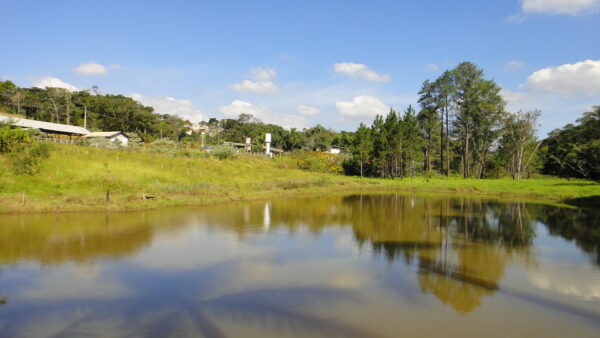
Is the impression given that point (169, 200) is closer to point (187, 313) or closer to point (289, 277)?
point (289, 277)

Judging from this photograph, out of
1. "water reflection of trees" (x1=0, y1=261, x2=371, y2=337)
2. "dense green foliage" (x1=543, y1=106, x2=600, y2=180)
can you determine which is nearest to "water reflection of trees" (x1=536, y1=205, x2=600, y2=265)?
"water reflection of trees" (x1=0, y1=261, x2=371, y2=337)

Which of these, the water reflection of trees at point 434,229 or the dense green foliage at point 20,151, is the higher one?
the dense green foliage at point 20,151

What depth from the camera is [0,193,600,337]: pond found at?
24.0 feet

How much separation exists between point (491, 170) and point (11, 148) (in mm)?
59418

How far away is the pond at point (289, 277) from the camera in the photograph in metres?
7.33

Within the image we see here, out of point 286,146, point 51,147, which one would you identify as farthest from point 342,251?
point 286,146

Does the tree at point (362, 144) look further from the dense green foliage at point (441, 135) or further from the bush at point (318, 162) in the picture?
the bush at point (318, 162)

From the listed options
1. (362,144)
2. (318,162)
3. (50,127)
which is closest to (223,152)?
(318,162)

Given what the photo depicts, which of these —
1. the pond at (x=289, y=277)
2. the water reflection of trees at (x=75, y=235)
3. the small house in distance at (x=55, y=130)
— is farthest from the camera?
the small house in distance at (x=55, y=130)

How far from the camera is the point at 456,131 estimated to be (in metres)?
50.9

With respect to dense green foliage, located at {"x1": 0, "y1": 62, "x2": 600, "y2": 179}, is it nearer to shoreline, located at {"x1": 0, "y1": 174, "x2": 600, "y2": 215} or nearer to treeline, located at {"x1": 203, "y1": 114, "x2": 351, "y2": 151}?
shoreline, located at {"x1": 0, "y1": 174, "x2": 600, "y2": 215}

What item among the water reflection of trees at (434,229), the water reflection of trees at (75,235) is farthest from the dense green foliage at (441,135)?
the water reflection of trees at (75,235)

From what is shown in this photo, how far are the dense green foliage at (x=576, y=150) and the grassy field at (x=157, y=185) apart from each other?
6.65m

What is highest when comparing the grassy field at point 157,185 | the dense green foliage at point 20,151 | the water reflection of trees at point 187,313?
the dense green foliage at point 20,151
